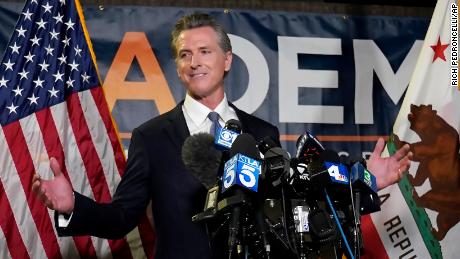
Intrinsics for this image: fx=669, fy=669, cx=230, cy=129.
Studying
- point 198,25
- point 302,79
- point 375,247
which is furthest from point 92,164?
point 375,247

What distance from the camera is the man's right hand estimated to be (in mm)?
1542

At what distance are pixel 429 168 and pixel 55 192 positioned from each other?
1.55 m

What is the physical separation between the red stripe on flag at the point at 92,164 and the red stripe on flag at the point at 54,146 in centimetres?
7

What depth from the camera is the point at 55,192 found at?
1.56 metres

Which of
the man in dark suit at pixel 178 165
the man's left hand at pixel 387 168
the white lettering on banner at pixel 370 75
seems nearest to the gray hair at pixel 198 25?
the man in dark suit at pixel 178 165

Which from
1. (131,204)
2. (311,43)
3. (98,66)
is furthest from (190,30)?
(311,43)

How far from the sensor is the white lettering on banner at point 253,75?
290 cm

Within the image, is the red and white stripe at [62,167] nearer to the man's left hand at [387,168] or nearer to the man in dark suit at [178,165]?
the man in dark suit at [178,165]

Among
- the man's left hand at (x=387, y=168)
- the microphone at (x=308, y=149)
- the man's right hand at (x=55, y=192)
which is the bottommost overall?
the man's left hand at (x=387, y=168)

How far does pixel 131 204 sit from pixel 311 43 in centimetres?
147

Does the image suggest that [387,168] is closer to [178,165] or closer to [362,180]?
[362,180]

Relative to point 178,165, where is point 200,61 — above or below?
above

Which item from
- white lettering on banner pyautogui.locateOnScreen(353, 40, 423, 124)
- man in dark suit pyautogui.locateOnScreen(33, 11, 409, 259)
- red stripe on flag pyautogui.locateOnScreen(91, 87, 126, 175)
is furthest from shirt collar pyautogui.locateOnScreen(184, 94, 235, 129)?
white lettering on banner pyautogui.locateOnScreen(353, 40, 423, 124)

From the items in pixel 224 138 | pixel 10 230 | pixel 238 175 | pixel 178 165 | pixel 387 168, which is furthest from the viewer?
pixel 10 230
